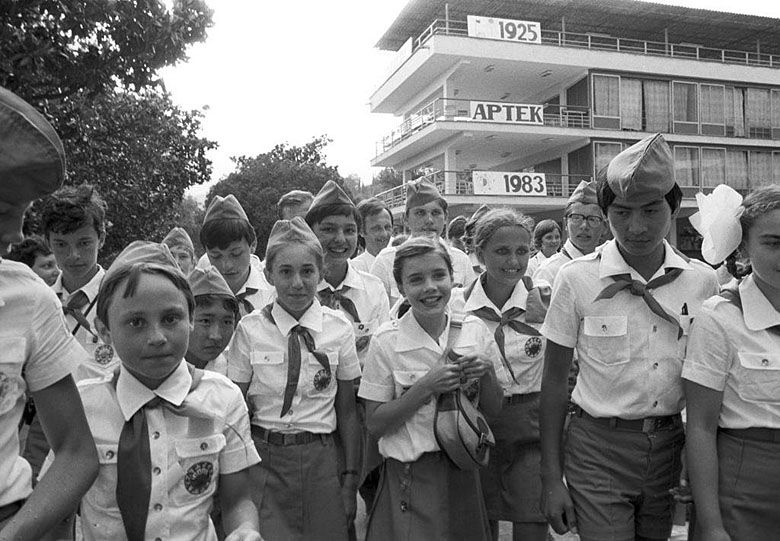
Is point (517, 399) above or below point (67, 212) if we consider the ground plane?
below

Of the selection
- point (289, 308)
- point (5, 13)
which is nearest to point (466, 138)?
point (5, 13)

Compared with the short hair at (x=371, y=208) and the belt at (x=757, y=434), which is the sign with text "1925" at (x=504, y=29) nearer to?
the short hair at (x=371, y=208)

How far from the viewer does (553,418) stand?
2.72m

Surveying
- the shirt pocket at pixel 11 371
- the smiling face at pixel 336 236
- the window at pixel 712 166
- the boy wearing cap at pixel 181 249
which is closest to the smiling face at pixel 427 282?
the smiling face at pixel 336 236

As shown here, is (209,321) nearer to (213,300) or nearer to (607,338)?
(213,300)

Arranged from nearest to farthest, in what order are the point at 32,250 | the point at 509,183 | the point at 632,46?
the point at 32,250
the point at 509,183
the point at 632,46

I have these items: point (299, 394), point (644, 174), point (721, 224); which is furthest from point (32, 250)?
point (721, 224)

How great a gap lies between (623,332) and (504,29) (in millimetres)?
20915

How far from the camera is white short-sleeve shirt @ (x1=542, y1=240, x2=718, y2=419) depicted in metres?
2.53

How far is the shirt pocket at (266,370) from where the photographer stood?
3068 millimetres

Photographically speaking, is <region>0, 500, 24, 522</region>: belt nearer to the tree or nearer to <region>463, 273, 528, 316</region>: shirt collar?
<region>463, 273, 528, 316</region>: shirt collar

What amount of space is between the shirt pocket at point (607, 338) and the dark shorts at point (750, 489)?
1.55ft

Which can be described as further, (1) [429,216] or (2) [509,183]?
(2) [509,183]

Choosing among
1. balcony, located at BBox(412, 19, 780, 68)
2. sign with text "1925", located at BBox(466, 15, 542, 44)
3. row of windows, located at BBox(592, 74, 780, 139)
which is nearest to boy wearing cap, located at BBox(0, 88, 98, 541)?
balcony, located at BBox(412, 19, 780, 68)
